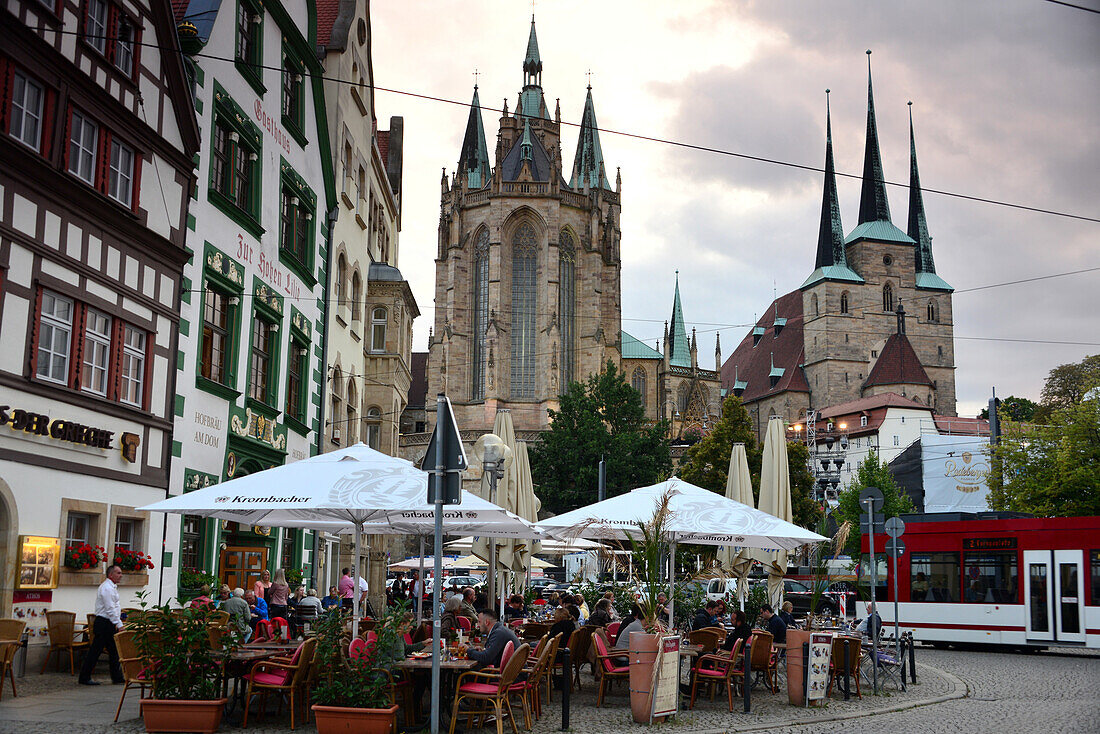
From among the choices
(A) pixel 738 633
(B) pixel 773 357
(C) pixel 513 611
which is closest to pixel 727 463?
(C) pixel 513 611

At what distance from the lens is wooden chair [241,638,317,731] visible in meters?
10.2

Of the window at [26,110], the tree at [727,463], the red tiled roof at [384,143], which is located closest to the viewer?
the window at [26,110]

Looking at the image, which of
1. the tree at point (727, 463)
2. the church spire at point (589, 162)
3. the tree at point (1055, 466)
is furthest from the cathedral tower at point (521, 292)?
the tree at point (1055, 466)

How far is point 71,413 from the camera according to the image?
1380 cm

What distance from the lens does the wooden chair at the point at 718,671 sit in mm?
13211

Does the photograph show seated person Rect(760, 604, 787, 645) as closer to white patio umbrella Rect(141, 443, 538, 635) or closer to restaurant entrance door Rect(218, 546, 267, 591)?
white patio umbrella Rect(141, 443, 538, 635)

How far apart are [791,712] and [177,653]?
7.18 metres

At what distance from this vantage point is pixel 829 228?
105 m

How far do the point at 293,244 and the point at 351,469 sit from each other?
11.9 metres

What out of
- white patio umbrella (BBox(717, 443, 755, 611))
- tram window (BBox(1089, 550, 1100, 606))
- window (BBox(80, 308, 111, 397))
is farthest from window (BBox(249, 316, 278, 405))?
tram window (BBox(1089, 550, 1100, 606))

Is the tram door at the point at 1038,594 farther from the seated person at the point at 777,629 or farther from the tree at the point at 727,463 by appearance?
the tree at the point at 727,463

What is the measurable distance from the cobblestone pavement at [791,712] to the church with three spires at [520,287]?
55.0m

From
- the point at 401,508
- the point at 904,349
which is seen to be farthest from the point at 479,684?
the point at 904,349

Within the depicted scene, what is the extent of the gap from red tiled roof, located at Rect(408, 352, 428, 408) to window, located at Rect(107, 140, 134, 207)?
72790 mm
